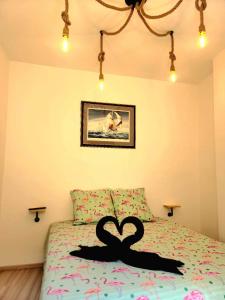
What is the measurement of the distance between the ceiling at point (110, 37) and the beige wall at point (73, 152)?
27cm

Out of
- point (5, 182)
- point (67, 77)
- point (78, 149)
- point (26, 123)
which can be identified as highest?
point (67, 77)

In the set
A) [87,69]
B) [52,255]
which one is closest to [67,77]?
[87,69]

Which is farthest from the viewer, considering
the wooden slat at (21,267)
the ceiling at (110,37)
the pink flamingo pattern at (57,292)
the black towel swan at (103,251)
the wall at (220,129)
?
the wooden slat at (21,267)

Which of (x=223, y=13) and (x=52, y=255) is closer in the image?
(x=52, y=255)

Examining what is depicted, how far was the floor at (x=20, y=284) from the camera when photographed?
1910 mm

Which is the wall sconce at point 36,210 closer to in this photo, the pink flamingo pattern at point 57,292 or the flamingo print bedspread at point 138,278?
the flamingo print bedspread at point 138,278

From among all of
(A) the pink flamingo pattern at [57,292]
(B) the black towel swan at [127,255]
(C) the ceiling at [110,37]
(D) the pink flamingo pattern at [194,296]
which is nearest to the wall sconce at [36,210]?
(B) the black towel swan at [127,255]

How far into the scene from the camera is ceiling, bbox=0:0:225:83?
1753mm

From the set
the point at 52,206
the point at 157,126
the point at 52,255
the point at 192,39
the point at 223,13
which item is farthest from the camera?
the point at 157,126

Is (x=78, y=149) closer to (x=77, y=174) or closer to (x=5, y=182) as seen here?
(x=77, y=174)

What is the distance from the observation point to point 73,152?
2.73 metres

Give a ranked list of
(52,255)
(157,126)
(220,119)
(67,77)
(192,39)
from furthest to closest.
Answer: (157,126) → (67,77) → (220,119) → (192,39) → (52,255)

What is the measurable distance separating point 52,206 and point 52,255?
1204 mm

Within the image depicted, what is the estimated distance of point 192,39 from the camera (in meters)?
2.15
